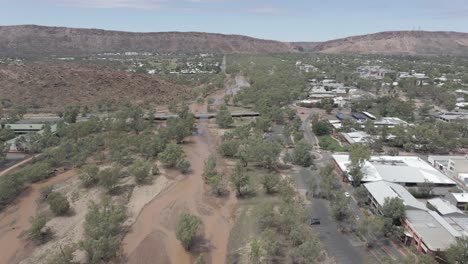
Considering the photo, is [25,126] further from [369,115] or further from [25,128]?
[369,115]

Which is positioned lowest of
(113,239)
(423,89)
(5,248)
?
(5,248)

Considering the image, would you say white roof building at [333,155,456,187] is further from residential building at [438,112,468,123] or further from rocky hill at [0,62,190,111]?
rocky hill at [0,62,190,111]

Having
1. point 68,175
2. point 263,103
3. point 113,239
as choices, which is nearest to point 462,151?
point 263,103

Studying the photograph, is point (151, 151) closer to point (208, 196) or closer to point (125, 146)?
point (125, 146)

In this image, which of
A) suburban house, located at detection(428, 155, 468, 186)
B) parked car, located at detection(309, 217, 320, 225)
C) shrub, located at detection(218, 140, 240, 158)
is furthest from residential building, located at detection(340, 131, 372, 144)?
parked car, located at detection(309, 217, 320, 225)

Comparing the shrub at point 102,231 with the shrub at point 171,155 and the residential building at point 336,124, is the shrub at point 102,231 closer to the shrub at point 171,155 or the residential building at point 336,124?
the shrub at point 171,155
